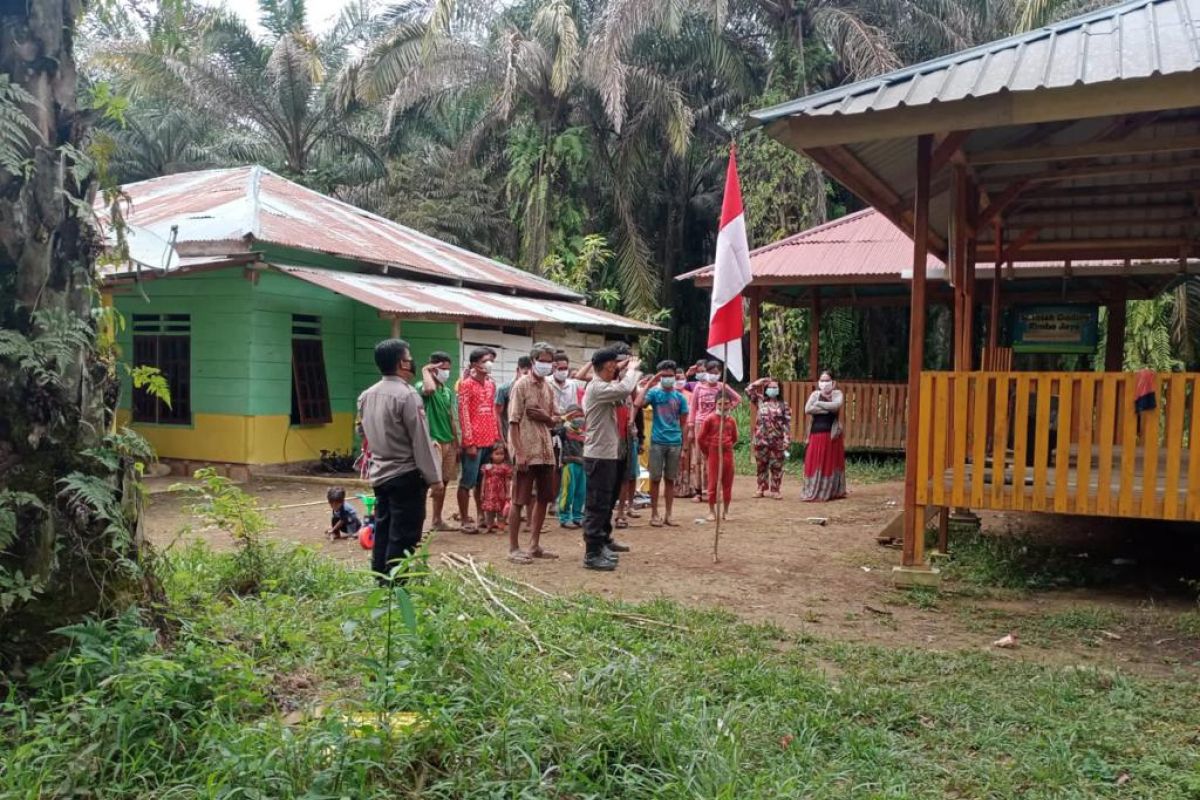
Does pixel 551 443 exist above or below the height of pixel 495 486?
above

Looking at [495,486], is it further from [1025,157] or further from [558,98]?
[558,98]

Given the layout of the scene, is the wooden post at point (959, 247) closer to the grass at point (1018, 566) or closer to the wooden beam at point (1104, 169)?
the wooden beam at point (1104, 169)

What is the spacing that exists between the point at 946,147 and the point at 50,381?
530 centimetres

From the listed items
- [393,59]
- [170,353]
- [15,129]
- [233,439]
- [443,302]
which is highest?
[393,59]

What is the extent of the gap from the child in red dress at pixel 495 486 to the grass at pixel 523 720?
412cm

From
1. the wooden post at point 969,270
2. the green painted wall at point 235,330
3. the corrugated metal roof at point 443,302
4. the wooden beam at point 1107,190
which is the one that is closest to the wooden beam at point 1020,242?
the wooden beam at point 1107,190

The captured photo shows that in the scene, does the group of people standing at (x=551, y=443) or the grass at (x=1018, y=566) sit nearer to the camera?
the group of people standing at (x=551, y=443)

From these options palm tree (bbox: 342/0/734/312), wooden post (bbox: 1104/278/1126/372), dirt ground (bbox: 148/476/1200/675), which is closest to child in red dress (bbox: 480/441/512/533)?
dirt ground (bbox: 148/476/1200/675)

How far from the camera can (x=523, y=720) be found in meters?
3.28

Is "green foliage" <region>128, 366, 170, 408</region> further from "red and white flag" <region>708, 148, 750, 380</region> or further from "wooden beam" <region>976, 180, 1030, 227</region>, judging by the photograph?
"wooden beam" <region>976, 180, 1030, 227</region>

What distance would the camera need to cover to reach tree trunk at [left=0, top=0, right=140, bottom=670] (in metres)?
3.61

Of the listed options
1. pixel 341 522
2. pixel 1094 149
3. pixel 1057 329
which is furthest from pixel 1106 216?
pixel 341 522

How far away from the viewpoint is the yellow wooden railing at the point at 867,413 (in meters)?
15.6

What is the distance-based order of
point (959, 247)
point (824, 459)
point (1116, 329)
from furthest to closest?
1. point (1116, 329)
2. point (824, 459)
3. point (959, 247)
